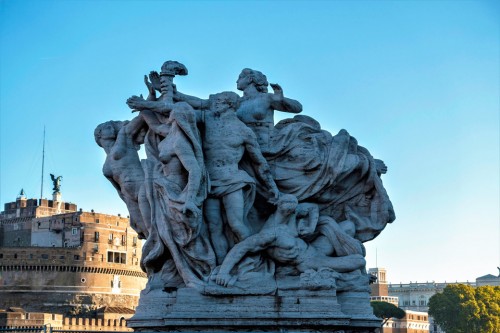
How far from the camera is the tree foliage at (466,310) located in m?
71.9

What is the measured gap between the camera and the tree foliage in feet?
236

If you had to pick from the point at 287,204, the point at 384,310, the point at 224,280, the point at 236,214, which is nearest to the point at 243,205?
the point at 236,214

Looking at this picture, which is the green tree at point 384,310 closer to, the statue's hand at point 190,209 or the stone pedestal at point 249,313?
the stone pedestal at point 249,313

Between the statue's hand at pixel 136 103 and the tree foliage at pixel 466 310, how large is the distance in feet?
199

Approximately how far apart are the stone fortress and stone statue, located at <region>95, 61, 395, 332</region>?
68966 millimetres

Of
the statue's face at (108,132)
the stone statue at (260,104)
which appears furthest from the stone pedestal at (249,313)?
the statue's face at (108,132)

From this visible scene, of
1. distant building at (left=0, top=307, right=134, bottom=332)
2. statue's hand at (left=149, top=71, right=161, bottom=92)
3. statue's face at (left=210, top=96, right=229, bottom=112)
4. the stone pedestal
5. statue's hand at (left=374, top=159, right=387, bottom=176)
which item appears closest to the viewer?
the stone pedestal

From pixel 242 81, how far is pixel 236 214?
106 inches

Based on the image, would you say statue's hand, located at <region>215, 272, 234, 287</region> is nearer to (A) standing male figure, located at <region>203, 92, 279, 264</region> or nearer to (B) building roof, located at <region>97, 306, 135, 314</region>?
(A) standing male figure, located at <region>203, 92, 279, 264</region>

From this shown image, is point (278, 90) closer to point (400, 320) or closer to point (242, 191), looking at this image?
point (242, 191)

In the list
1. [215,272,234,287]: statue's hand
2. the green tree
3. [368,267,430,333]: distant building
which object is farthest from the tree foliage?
[215,272,234,287]: statue's hand

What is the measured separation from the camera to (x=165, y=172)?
15125 mm

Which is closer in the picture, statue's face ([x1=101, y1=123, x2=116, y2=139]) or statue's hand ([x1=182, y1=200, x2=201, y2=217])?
statue's hand ([x1=182, y1=200, x2=201, y2=217])

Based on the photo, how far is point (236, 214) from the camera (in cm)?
1497
